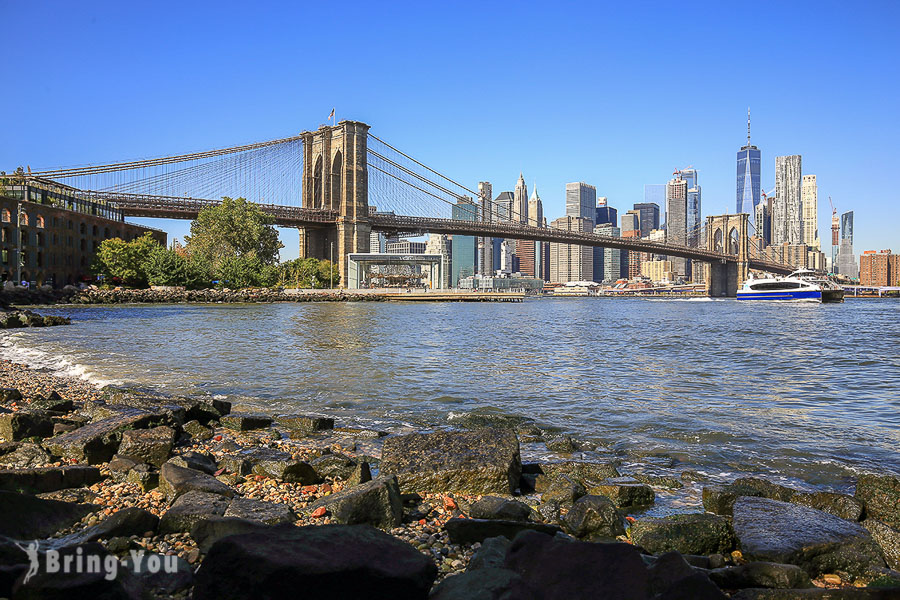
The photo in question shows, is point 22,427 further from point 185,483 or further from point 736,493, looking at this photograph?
point 736,493

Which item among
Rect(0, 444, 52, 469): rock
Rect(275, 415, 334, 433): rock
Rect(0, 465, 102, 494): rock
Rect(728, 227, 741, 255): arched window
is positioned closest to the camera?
Rect(0, 465, 102, 494): rock

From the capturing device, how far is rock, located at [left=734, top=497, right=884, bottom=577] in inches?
137

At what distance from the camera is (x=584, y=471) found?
543 centimetres

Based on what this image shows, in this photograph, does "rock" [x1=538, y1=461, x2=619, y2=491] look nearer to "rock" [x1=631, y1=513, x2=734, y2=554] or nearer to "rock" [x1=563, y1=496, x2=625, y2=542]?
"rock" [x1=563, y1=496, x2=625, y2=542]

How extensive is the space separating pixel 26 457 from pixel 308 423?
290cm

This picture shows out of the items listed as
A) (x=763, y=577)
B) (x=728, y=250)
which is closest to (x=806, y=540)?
(x=763, y=577)

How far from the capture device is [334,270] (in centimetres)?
7781

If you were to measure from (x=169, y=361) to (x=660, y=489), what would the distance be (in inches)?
484

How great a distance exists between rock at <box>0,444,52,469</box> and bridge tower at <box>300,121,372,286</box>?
70.9 meters

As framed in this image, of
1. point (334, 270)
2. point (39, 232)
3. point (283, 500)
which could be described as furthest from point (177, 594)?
point (334, 270)

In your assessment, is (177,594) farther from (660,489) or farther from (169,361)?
(169,361)

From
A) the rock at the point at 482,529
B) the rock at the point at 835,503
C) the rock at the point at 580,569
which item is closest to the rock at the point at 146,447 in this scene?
the rock at the point at 482,529

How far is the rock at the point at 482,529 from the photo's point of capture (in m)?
3.65

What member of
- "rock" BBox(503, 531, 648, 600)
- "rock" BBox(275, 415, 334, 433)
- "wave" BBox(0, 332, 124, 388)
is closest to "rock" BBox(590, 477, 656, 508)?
"rock" BBox(503, 531, 648, 600)
